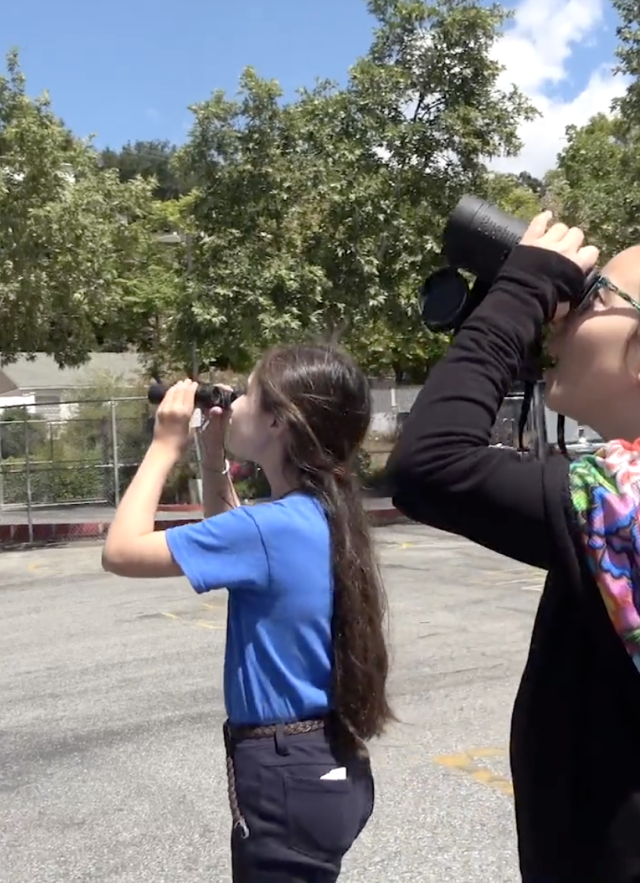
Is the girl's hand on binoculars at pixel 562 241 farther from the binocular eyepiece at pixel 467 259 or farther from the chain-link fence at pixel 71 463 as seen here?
the chain-link fence at pixel 71 463

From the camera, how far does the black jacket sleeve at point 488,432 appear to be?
1390 mm

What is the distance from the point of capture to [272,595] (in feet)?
7.38

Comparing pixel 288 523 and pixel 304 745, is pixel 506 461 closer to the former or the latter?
pixel 288 523

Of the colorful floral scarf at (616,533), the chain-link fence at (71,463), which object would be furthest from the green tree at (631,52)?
the colorful floral scarf at (616,533)

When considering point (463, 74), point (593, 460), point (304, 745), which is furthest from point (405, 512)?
point (463, 74)

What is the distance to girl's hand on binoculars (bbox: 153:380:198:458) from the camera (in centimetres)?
235

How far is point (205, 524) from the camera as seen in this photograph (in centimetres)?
225

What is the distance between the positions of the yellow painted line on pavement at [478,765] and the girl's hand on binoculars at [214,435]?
2544 mm

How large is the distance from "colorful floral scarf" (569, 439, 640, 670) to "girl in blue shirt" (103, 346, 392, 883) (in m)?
0.99

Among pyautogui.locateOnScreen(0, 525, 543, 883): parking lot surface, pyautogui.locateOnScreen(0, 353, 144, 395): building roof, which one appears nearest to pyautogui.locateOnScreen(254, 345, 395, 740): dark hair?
pyautogui.locateOnScreen(0, 525, 543, 883): parking lot surface

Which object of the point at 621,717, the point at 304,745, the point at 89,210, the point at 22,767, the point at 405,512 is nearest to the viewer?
the point at 621,717

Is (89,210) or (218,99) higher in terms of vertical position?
(218,99)

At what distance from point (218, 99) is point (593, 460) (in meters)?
15.9

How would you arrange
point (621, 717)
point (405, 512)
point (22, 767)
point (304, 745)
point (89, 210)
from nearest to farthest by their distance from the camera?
point (621, 717), point (405, 512), point (304, 745), point (22, 767), point (89, 210)
